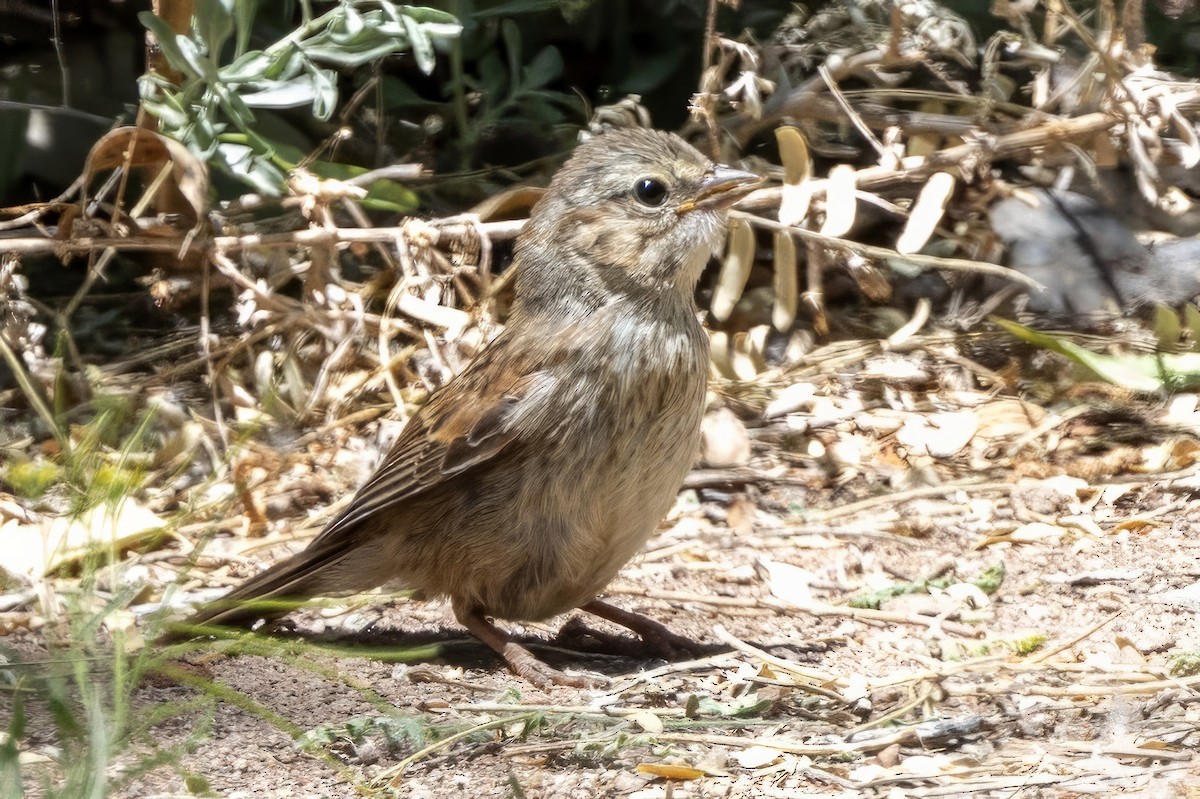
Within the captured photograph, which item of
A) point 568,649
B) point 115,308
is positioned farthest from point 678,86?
point 568,649

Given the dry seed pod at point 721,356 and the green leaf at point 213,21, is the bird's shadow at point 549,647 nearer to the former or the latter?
the dry seed pod at point 721,356

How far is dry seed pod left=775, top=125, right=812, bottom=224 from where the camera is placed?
5340 mm

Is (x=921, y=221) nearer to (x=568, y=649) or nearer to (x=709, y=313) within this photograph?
(x=709, y=313)

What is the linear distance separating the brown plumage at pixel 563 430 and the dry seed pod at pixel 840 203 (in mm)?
1380

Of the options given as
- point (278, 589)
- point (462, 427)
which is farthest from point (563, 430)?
point (278, 589)

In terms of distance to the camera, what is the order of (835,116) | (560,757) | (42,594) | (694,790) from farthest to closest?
(835,116) → (42,594) → (560,757) → (694,790)

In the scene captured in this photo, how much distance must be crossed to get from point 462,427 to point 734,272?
2121 millimetres

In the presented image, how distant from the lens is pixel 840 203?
536cm

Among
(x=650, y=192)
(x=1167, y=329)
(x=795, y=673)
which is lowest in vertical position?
(x=795, y=673)

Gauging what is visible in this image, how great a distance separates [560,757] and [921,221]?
3.11m

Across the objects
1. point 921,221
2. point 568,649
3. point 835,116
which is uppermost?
point 835,116

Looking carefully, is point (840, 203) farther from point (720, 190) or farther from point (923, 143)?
point (720, 190)

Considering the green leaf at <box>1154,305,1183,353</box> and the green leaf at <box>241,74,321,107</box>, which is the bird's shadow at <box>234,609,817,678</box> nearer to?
the green leaf at <box>241,74,321,107</box>

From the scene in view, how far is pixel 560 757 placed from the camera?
2977 mm
